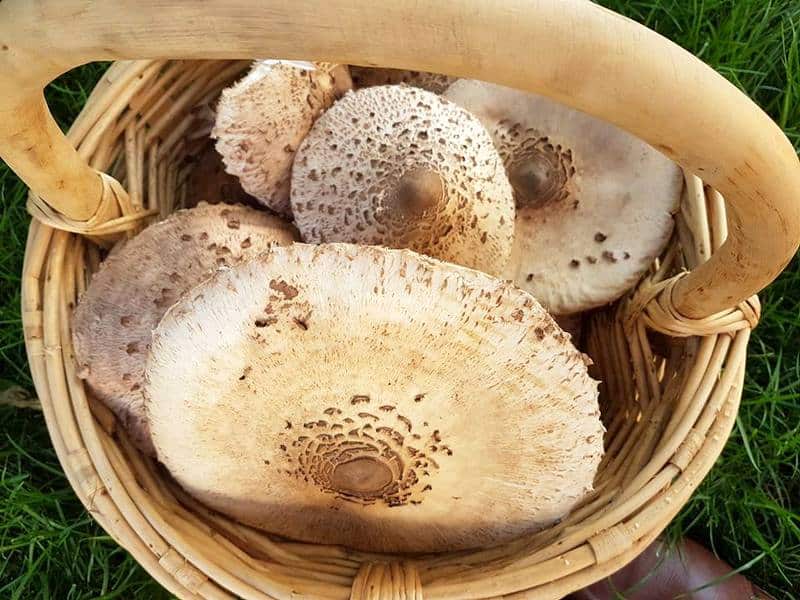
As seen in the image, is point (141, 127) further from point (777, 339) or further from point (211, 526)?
point (777, 339)

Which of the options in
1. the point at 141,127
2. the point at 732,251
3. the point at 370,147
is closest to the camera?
the point at 732,251

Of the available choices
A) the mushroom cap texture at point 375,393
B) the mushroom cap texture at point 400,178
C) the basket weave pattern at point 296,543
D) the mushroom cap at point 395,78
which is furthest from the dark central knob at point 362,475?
the mushroom cap at point 395,78

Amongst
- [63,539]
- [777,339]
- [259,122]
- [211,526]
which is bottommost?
[63,539]

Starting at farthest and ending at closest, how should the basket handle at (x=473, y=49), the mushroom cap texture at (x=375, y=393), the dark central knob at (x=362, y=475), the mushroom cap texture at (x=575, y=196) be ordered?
1. the mushroom cap texture at (x=575, y=196)
2. the dark central knob at (x=362, y=475)
3. the mushroom cap texture at (x=375, y=393)
4. the basket handle at (x=473, y=49)

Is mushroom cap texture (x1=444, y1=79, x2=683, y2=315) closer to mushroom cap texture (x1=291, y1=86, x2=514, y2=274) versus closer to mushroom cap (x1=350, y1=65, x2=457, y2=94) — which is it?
mushroom cap (x1=350, y1=65, x2=457, y2=94)

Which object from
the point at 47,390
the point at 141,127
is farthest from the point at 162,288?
the point at 141,127

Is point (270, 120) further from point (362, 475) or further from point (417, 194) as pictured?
point (362, 475)

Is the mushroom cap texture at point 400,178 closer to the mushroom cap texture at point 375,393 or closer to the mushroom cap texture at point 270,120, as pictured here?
the mushroom cap texture at point 270,120
